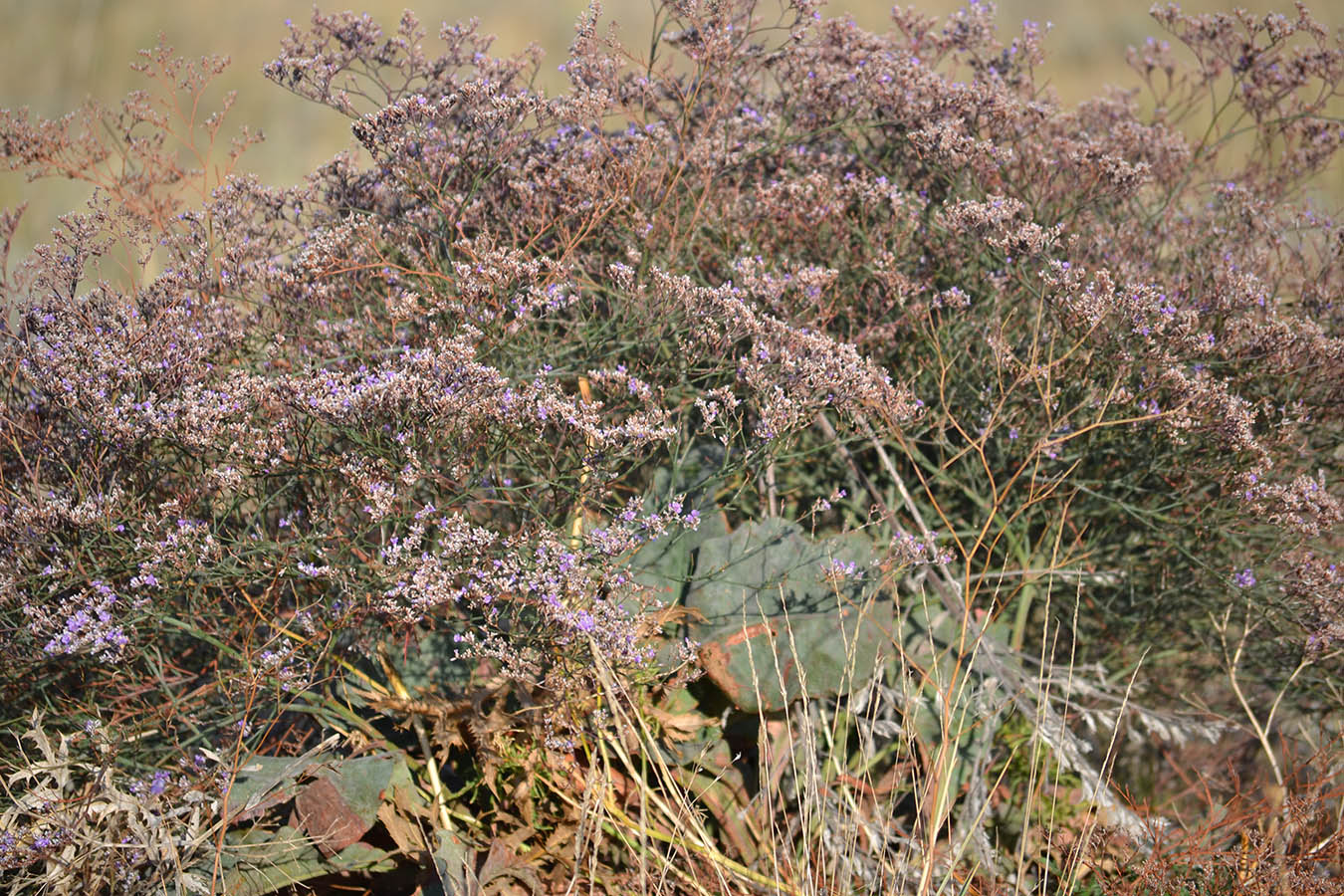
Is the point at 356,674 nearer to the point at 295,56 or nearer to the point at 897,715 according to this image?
the point at 897,715

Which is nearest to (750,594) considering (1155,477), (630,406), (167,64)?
(630,406)

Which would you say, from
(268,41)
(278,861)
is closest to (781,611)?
(278,861)

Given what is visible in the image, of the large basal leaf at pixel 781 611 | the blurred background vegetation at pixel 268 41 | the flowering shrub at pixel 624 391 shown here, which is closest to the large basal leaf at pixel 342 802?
the flowering shrub at pixel 624 391

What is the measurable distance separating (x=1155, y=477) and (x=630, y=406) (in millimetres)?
2071

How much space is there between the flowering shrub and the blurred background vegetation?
832 cm

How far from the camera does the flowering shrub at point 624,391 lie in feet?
9.85

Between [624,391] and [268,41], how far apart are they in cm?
1551

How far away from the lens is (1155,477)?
13.0 ft

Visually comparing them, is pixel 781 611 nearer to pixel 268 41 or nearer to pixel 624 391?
pixel 624 391

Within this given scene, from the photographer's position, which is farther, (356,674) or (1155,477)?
(1155,477)

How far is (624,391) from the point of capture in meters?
3.46

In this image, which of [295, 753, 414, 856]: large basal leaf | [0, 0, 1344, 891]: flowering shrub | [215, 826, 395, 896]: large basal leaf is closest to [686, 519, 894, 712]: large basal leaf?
[0, 0, 1344, 891]: flowering shrub

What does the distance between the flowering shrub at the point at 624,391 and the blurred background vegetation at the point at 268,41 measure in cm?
832

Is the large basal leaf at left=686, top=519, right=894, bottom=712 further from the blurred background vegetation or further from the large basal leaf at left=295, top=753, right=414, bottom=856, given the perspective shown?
the blurred background vegetation
